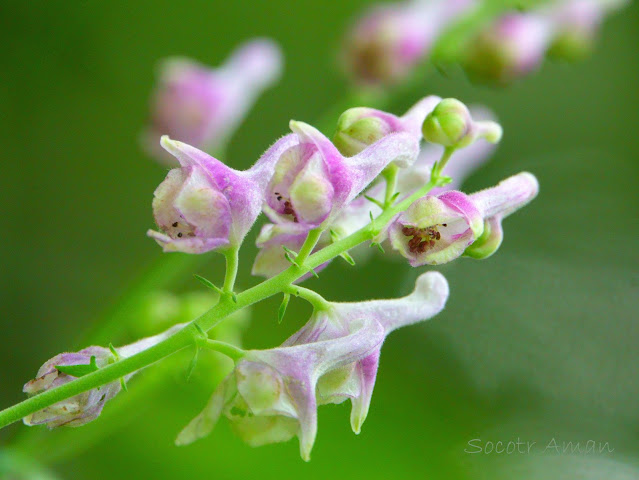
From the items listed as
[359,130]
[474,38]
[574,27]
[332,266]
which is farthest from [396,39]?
[332,266]

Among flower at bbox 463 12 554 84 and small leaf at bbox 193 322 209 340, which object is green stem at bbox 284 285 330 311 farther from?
flower at bbox 463 12 554 84

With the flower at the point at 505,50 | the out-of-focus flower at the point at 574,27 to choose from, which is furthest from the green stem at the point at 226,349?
the out-of-focus flower at the point at 574,27

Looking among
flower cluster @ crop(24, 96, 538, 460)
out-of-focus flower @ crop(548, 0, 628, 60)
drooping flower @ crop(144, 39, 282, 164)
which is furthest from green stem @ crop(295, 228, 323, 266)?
out-of-focus flower @ crop(548, 0, 628, 60)

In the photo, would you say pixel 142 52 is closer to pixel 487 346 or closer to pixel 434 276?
pixel 487 346

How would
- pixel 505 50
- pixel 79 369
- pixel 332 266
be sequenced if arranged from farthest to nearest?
pixel 332 266, pixel 505 50, pixel 79 369

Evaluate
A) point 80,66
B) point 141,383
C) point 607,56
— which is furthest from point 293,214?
Result: point 607,56

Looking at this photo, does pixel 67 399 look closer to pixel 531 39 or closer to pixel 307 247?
pixel 307 247
